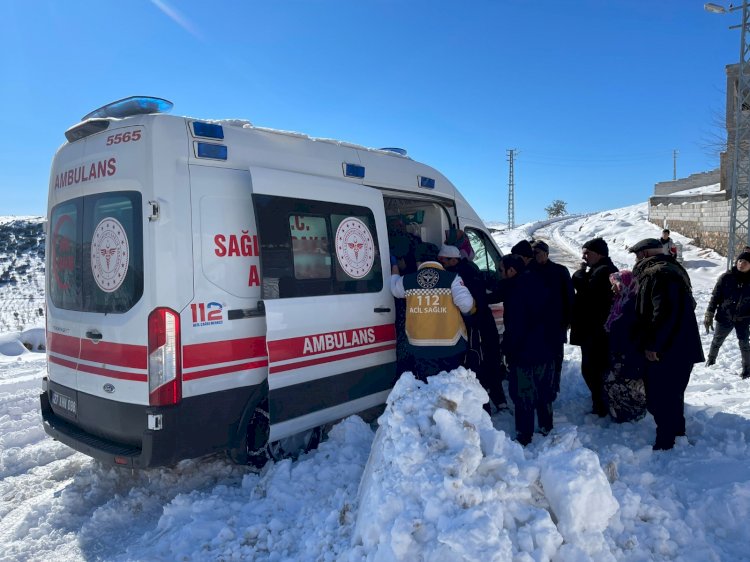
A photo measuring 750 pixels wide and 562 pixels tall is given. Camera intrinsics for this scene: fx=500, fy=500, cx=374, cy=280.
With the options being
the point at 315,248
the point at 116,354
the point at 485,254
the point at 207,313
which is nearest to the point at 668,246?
the point at 485,254

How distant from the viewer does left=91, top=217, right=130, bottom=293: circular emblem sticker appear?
10.5 feet

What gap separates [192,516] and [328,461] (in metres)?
0.90

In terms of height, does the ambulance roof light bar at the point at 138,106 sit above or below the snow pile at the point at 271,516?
above

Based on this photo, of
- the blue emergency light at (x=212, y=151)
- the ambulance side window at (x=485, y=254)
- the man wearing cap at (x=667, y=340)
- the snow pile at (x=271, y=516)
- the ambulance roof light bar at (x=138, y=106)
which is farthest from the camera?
the ambulance side window at (x=485, y=254)

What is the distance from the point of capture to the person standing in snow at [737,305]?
225 inches

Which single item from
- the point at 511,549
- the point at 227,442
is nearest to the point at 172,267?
the point at 227,442

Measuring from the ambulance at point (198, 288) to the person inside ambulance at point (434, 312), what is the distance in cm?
36

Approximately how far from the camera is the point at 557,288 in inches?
165

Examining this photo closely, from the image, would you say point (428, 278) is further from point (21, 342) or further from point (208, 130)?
point (21, 342)

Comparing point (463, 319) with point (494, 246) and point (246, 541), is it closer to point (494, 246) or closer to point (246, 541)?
point (494, 246)

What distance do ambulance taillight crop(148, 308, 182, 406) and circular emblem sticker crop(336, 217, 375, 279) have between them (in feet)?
4.58

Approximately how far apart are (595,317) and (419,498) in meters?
3.12

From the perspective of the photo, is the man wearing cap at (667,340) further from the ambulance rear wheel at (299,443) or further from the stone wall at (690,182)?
the stone wall at (690,182)

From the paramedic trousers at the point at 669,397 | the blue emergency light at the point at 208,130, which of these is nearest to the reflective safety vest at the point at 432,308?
the paramedic trousers at the point at 669,397
